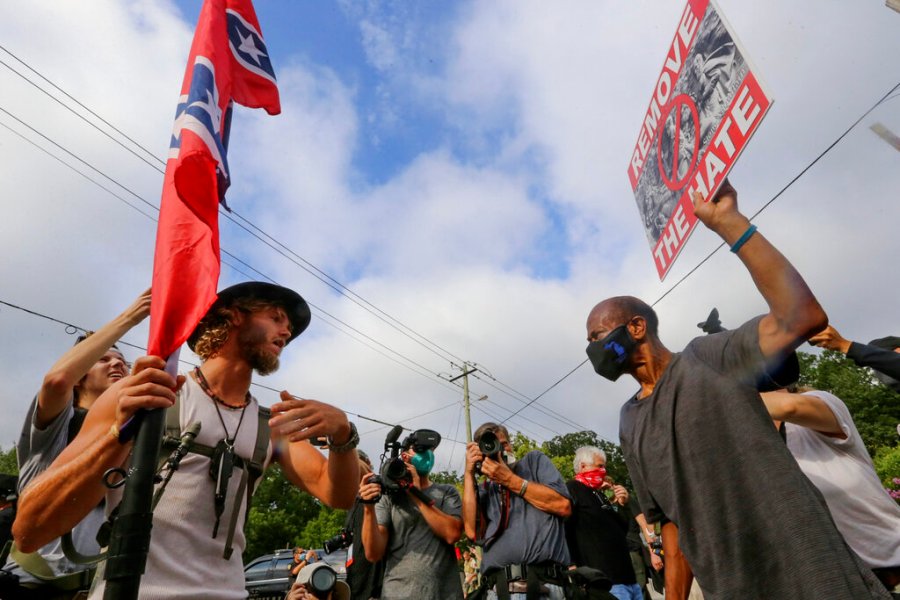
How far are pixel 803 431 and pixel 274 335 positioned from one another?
113 inches

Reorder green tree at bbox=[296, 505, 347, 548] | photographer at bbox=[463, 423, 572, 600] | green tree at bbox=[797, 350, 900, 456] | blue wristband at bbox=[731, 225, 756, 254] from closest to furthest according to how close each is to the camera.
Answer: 1. blue wristband at bbox=[731, 225, 756, 254]
2. photographer at bbox=[463, 423, 572, 600]
3. green tree at bbox=[296, 505, 347, 548]
4. green tree at bbox=[797, 350, 900, 456]

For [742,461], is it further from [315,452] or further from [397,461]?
[397,461]

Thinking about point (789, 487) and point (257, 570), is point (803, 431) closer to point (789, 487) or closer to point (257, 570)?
point (789, 487)

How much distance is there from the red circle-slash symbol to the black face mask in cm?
73

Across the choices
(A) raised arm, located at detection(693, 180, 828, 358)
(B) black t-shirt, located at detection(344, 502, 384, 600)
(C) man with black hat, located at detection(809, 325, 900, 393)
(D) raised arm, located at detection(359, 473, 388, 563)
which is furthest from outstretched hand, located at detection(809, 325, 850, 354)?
(B) black t-shirt, located at detection(344, 502, 384, 600)

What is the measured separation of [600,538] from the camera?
13.6 feet

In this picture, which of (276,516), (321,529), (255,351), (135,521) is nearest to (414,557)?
(255,351)

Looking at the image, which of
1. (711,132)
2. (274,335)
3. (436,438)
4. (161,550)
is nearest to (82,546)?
(161,550)

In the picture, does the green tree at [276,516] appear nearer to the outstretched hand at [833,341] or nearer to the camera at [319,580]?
the camera at [319,580]

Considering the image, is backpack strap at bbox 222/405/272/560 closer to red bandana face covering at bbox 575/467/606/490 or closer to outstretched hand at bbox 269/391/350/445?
outstretched hand at bbox 269/391/350/445

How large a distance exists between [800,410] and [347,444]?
7.10ft

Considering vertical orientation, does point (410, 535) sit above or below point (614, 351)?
below

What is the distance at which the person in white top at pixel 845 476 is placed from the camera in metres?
2.67

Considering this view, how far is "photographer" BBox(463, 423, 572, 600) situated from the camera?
3580 mm
